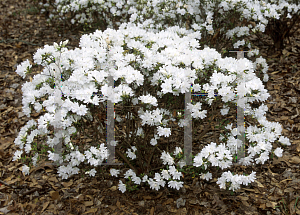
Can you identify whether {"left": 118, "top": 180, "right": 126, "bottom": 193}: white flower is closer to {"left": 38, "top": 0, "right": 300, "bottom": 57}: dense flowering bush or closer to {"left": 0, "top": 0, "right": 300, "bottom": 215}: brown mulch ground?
{"left": 0, "top": 0, "right": 300, "bottom": 215}: brown mulch ground

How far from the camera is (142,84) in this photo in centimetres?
235

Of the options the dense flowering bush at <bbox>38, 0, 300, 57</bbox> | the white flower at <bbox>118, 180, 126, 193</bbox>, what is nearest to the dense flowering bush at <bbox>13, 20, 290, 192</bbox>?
the white flower at <bbox>118, 180, 126, 193</bbox>

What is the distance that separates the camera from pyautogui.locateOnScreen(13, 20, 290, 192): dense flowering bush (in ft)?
7.67

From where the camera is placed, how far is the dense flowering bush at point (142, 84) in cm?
234

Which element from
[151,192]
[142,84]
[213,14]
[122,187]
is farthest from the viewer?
[213,14]

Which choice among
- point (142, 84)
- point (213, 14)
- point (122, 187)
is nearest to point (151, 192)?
point (122, 187)

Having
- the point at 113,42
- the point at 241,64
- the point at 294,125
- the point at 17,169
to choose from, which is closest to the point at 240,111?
the point at 241,64

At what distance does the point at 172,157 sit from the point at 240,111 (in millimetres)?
811

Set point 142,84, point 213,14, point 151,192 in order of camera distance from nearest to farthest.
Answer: point 142,84 → point 151,192 → point 213,14

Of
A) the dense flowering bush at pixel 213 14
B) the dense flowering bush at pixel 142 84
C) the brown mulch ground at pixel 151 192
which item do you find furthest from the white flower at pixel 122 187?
the dense flowering bush at pixel 213 14

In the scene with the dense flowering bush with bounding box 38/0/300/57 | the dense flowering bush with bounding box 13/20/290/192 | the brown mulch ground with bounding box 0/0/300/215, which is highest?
the dense flowering bush with bounding box 38/0/300/57

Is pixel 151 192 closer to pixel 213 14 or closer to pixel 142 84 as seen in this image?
pixel 142 84

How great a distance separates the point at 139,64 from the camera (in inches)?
104

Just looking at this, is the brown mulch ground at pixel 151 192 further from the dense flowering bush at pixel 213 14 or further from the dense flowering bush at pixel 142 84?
the dense flowering bush at pixel 213 14
